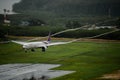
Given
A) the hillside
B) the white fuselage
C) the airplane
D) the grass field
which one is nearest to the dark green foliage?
the hillside

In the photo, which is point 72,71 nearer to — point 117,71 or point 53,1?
point 117,71

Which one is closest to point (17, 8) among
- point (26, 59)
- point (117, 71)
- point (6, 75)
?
point (26, 59)

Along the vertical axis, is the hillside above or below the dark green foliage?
above

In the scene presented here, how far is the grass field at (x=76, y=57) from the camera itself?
18011 millimetres

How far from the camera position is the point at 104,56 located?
19562mm

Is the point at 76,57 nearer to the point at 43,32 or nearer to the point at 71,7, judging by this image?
the point at 43,32

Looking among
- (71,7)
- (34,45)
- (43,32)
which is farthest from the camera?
(71,7)

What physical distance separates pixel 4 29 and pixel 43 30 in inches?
75.2

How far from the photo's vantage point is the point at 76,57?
19188mm

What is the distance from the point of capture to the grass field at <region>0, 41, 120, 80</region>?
18.0 metres

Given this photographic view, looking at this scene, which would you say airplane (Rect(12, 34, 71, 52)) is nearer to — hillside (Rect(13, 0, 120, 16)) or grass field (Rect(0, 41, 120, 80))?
grass field (Rect(0, 41, 120, 80))

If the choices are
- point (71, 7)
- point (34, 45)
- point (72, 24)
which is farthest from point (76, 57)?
point (71, 7)

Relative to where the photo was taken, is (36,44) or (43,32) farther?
(43,32)

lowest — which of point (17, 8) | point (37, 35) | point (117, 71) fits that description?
point (117, 71)
